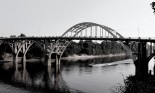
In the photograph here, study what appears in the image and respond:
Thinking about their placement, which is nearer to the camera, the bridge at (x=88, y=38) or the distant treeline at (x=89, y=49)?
the bridge at (x=88, y=38)

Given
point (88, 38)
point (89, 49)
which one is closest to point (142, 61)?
point (88, 38)

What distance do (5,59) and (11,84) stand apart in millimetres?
49022

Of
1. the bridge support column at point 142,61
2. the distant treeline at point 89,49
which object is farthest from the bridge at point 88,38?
the distant treeline at point 89,49

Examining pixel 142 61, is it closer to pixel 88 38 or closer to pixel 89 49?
pixel 88 38

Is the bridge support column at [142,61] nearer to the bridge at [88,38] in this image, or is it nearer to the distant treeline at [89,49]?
the bridge at [88,38]

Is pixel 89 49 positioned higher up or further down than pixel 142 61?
higher up

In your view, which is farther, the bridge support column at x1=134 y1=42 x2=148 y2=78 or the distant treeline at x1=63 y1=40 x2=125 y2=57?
the distant treeline at x1=63 y1=40 x2=125 y2=57

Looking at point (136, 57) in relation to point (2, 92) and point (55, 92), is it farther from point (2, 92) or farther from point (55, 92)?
point (2, 92)

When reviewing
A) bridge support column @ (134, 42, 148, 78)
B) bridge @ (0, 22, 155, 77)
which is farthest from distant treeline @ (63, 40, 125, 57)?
bridge support column @ (134, 42, 148, 78)

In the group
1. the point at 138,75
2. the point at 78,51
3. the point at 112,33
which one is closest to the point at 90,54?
the point at 78,51

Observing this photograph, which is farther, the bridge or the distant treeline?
the distant treeline

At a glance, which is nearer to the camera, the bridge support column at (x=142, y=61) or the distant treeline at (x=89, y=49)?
the bridge support column at (x=142, y=61)

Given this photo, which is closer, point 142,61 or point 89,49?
point 142,61

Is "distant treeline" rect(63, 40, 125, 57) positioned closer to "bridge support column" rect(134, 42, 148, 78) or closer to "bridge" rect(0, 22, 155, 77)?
"bridge" rect(0, 22, 155, 77)
